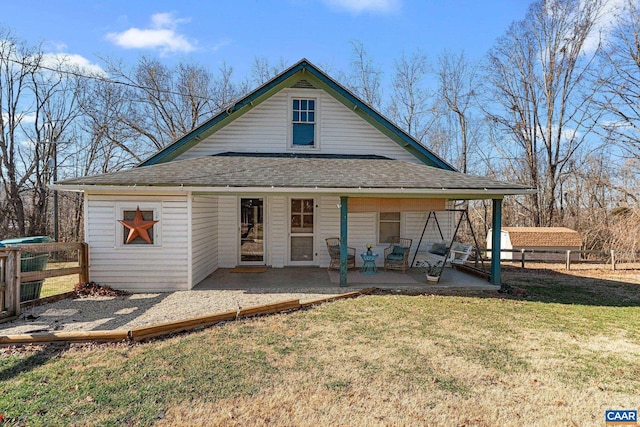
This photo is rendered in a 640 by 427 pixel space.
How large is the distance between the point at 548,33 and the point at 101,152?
85.3 feet

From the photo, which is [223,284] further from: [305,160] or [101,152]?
[101,152]

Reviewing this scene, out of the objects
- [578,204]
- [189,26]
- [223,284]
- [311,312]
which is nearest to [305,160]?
[223,284]

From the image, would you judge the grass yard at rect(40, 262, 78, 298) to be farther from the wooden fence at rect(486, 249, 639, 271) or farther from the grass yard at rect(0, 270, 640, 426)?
the wooden fence at rect(486, 249, 639, 271)

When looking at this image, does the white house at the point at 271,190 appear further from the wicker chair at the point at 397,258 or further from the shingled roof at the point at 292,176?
the wicker chair at the point at 397,258

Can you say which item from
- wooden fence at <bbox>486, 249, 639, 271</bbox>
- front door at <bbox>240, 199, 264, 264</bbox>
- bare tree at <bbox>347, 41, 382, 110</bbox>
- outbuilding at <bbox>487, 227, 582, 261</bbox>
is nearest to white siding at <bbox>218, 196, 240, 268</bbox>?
front door at <bbox>240, 199, 264, 264</bbox>

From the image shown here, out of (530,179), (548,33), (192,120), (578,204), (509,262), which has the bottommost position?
(509,262)

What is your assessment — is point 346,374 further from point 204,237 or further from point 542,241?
point 542,241

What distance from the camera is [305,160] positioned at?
9625 millimetres

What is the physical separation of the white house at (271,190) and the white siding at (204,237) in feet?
0.10

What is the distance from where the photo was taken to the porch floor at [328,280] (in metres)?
7.89

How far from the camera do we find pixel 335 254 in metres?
9.62

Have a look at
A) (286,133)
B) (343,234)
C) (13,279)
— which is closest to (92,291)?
(13,279)

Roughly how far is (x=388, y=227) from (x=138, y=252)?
6874 mm

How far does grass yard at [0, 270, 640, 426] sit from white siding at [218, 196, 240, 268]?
4.88m
